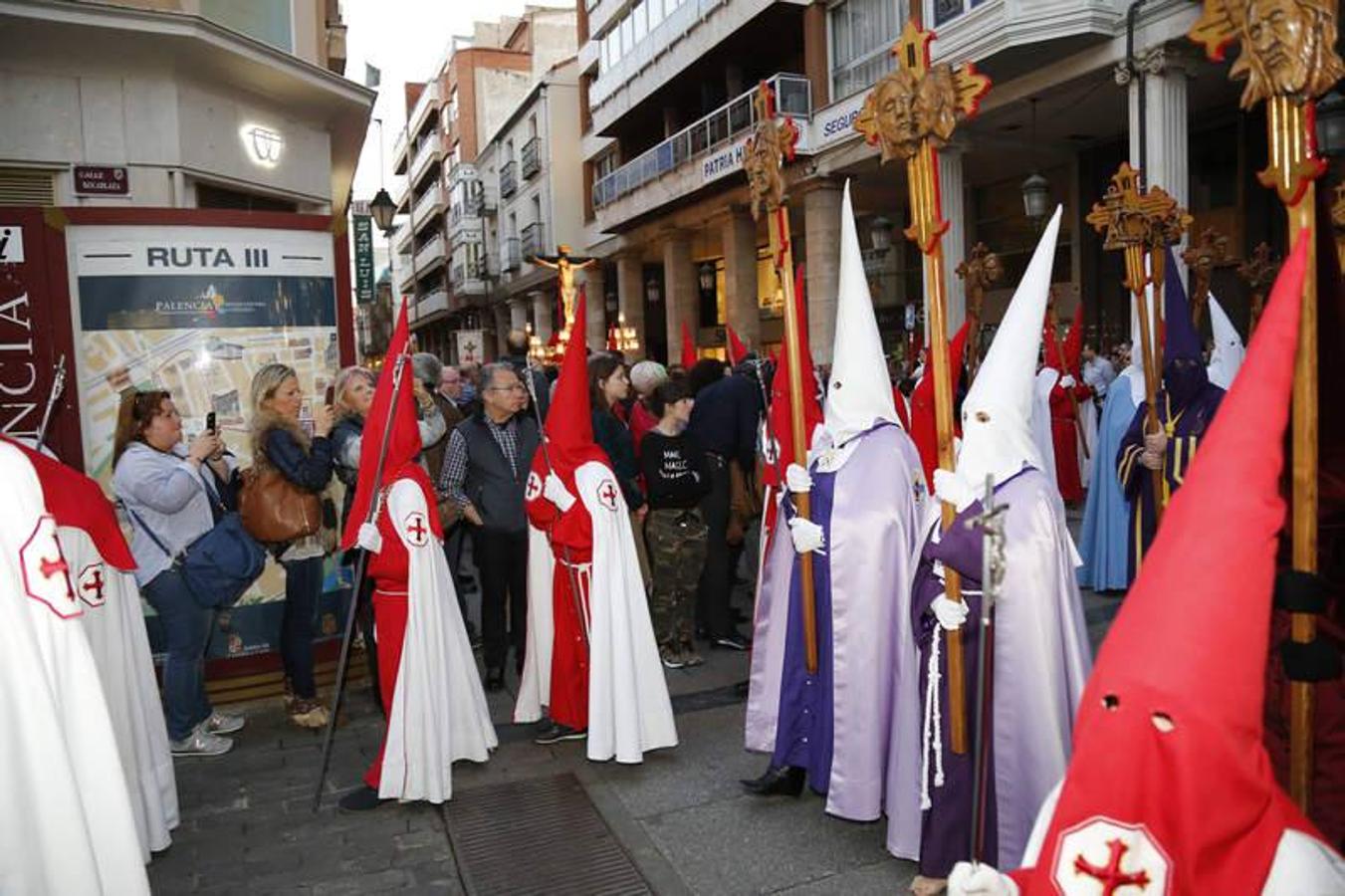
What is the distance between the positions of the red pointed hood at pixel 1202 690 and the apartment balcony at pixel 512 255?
132ft

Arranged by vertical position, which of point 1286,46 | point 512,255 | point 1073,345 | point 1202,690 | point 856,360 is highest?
point 512,255

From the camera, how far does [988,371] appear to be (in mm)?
3377

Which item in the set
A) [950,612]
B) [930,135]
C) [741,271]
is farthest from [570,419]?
[741,271]

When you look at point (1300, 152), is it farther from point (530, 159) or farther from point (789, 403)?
point (530, 159)

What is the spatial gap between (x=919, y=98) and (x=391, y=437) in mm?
2853

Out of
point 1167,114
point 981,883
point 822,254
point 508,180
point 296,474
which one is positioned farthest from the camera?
point 508,180

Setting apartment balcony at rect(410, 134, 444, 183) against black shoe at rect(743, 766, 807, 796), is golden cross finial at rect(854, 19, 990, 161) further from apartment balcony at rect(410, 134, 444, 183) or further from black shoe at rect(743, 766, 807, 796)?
apartment balcony at rect(410, 134, 444, 183)

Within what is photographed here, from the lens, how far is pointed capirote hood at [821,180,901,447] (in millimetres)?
4160

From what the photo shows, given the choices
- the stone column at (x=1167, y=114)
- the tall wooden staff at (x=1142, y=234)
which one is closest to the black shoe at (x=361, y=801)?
the tall wooden staff at (x=1142, y=234)

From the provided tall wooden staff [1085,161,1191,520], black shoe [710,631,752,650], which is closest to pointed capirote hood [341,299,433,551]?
black shoe [710,631,752,650]

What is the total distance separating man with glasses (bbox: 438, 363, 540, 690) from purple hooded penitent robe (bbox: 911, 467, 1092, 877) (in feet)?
10.5

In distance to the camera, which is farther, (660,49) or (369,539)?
(660,49)

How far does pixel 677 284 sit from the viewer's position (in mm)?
27500

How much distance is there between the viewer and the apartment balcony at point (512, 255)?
4128cm
